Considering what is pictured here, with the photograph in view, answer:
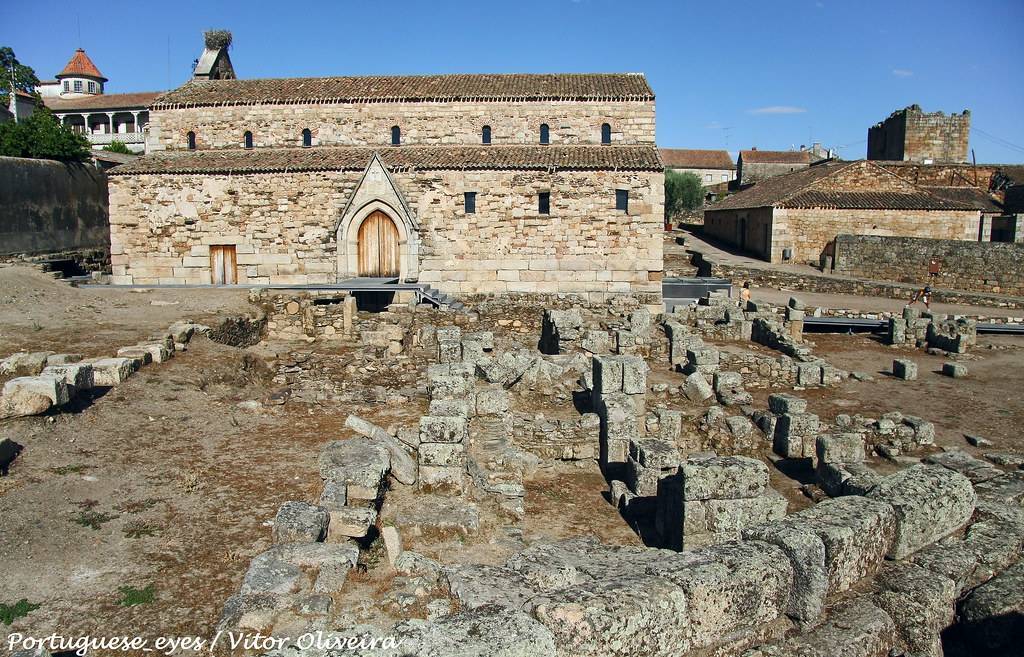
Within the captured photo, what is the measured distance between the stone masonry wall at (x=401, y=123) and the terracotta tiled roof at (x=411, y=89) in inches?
10.6

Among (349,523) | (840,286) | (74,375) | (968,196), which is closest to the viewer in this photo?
(349,523)

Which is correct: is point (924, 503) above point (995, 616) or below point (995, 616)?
above

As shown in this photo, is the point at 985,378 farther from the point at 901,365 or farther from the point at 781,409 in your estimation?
the point at 781,409

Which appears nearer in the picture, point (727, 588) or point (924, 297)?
point (727, 588)

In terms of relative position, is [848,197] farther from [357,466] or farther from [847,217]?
[357,466]

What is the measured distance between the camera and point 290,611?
17.9 ft

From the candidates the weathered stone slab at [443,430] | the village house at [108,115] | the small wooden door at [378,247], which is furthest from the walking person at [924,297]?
the village house at [108,115]

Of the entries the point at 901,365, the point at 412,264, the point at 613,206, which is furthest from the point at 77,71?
the point at 901,365

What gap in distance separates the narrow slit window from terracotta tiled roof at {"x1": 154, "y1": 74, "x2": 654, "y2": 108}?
13.6 feet

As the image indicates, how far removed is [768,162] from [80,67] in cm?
7007

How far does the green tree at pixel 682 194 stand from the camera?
2237 inches

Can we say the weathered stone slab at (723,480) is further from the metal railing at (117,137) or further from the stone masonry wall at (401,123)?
the metal railing at (117,137)

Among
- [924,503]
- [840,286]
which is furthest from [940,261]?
[924,503]

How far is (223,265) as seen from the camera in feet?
85.7
